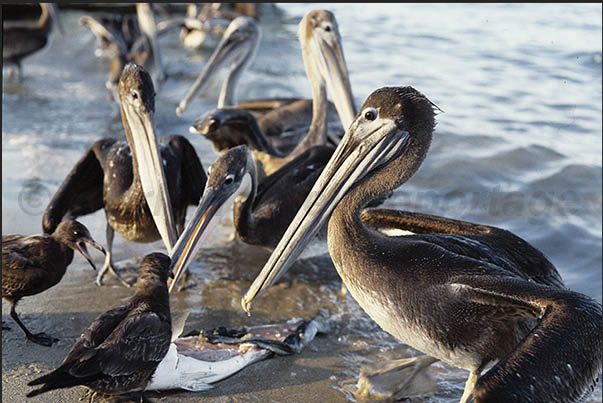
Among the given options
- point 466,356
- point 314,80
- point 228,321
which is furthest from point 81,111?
point 466,356

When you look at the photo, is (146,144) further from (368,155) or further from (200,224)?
(368,155)

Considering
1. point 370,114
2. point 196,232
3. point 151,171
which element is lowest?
point 196,232

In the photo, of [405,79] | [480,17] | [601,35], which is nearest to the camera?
[405,79]

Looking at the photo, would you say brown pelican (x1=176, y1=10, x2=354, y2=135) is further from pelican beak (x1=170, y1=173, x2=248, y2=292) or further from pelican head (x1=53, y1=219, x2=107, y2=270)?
pelican head (x1=53, y1=219, x2=107, y2=270)

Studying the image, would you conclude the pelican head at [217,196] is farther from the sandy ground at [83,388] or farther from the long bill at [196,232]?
the sandy ground at [83,388]

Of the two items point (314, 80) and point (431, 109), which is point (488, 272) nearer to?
point (431, 109)

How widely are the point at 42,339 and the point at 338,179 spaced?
1707mm

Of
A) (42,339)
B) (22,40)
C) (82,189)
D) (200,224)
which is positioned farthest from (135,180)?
(22,40)

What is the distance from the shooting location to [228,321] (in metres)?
4.09

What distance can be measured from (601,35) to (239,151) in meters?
8.20

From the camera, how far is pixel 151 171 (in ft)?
13.5

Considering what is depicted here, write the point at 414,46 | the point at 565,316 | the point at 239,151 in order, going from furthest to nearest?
the point at 414,46 < the point at 239,151 < the point at 565,316

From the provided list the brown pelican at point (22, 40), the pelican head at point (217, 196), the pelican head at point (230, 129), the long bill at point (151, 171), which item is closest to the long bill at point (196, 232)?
the pelican head at point (217, 196)

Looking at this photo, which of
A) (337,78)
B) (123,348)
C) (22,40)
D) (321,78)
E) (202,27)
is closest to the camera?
(123,348)
